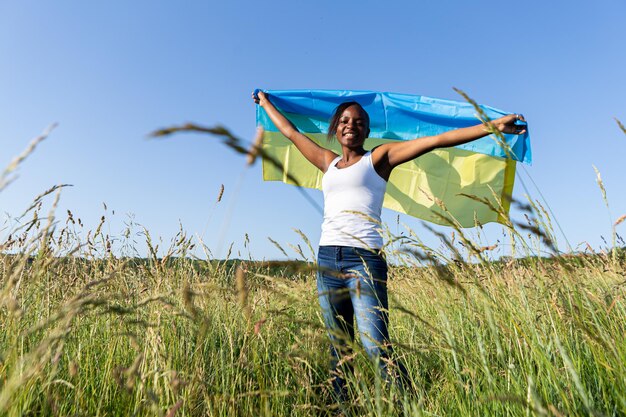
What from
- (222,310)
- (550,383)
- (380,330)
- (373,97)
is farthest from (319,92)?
(550,383)

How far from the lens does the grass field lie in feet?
4.04

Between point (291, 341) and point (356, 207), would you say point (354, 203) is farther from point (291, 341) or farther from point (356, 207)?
point (291, 341)

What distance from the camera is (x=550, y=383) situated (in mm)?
1511

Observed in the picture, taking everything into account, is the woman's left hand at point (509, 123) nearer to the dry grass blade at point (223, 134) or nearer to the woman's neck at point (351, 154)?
the woman's neck at point (351, 154)

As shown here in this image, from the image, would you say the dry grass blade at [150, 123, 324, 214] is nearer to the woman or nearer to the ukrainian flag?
the woman

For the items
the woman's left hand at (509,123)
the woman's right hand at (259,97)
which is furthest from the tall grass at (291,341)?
the woman's right hand at (259,97)

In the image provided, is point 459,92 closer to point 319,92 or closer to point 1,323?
point 1,323

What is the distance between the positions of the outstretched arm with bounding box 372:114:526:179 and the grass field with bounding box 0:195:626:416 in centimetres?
75

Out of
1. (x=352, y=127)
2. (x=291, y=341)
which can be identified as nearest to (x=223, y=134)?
(x=352, y=127)

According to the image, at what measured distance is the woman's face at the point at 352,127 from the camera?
325cm

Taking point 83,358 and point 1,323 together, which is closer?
point 83,358

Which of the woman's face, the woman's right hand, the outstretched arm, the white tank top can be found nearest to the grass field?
the white tank top

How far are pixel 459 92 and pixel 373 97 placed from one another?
4949 mm

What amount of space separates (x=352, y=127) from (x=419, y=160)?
3.32m
